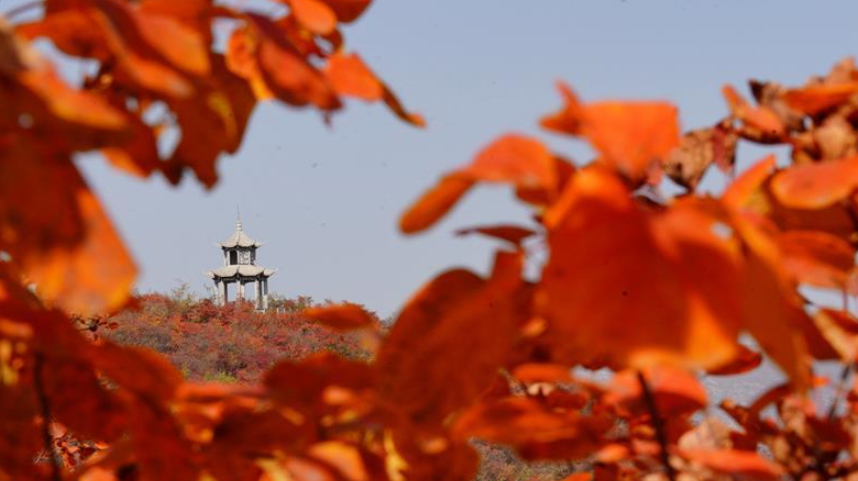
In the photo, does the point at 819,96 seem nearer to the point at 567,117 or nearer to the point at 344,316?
the point at 567,117

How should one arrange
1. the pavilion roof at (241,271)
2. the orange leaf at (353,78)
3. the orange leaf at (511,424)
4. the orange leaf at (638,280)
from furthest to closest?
the pavilion roof at (241,271)
the orange leaf at (353,78)
the orange leaf at (511,424)
the orange leaf at (638,280)

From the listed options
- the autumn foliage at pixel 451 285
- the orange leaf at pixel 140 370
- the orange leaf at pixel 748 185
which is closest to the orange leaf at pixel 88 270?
the autumn foliage at pixel 451 285

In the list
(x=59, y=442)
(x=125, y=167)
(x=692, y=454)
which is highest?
(x=125, y=167)

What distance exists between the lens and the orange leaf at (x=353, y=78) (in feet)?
2.11

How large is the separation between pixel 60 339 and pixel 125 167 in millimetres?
104

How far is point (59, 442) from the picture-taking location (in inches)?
156

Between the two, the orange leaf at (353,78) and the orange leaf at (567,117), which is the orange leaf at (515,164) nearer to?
the orange leaf at (567,117)

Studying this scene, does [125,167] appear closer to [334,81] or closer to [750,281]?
[334,81]

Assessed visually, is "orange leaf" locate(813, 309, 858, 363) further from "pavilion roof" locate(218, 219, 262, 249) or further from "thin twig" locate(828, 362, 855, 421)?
"pavilion roof" locate(218, 219, 262, 249)

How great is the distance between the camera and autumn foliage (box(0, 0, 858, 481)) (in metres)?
0.43

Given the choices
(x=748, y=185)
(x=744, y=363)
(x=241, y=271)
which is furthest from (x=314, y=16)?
(x=241, y=271)

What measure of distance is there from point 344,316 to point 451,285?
119mm

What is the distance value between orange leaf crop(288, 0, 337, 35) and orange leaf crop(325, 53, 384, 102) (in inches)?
0.9

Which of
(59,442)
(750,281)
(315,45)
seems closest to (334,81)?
(315,45)
